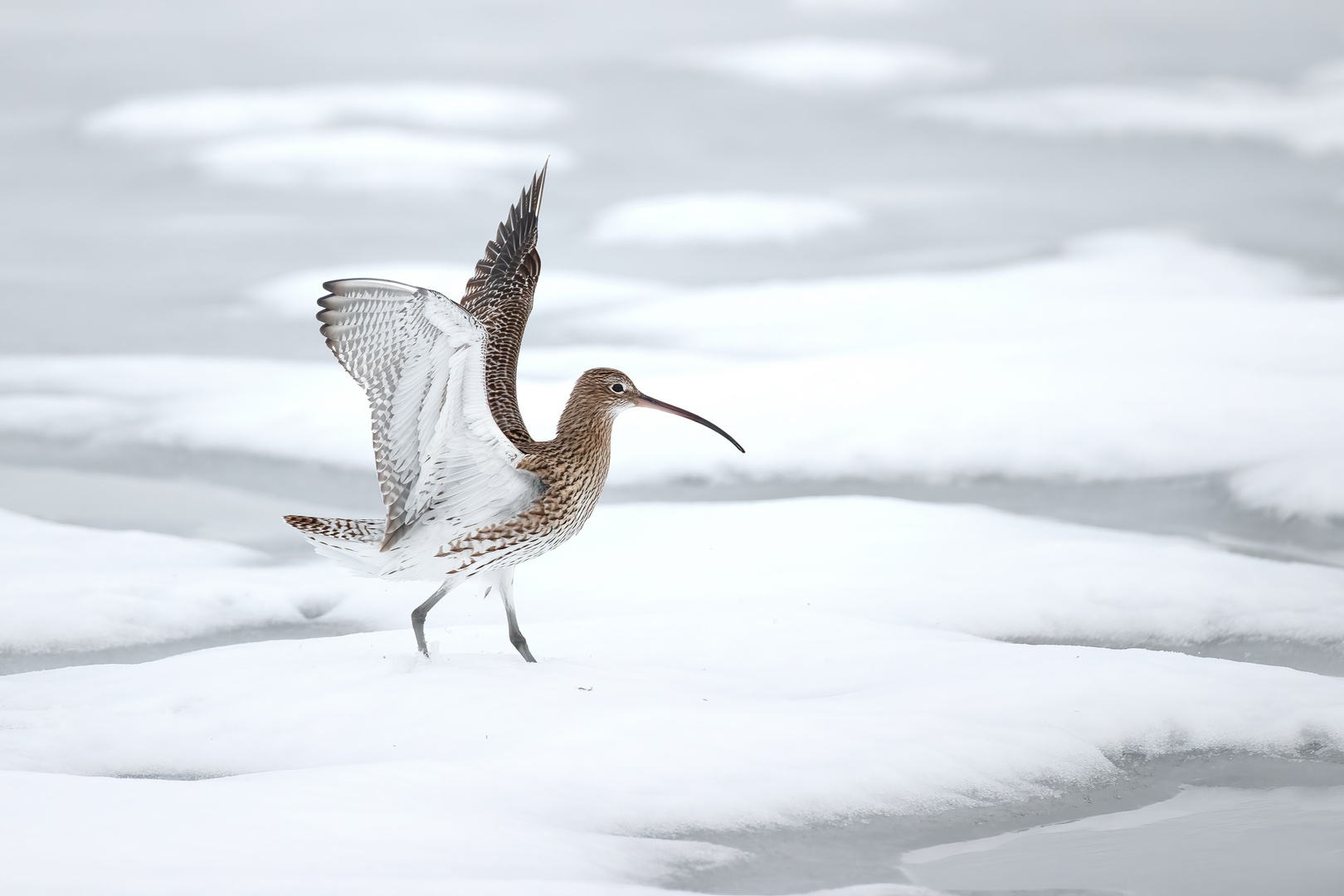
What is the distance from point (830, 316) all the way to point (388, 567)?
391 inches

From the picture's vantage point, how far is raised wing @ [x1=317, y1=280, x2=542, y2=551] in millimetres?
4965

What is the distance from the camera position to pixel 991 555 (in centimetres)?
759

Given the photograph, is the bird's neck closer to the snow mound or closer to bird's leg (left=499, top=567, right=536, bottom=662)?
bird's leg (left=499, top=567, right=536, bottom=662)

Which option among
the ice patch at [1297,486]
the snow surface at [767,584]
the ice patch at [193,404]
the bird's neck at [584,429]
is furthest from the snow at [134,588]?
the ice patch at [1297,486]

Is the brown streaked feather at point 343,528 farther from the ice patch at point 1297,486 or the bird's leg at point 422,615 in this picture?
the ice patch at point 1297,486

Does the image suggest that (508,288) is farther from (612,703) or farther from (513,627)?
(612,703)

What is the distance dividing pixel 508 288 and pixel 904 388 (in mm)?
4342

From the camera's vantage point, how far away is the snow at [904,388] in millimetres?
9648

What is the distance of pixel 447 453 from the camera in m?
5.33

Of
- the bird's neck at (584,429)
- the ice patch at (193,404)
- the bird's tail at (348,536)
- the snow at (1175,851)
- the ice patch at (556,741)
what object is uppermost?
the ice patch at (193,404)

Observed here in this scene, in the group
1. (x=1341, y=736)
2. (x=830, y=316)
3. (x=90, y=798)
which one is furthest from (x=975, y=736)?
(x=830, y=316)

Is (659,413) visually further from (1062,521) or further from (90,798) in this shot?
(90,798)

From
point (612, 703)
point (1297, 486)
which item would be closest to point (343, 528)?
point (612, 703)

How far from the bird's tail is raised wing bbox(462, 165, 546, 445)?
3.60 ft
